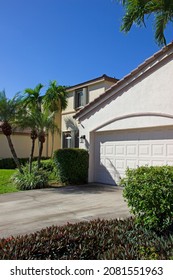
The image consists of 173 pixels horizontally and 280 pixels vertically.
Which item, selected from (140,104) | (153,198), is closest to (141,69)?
(140,104)

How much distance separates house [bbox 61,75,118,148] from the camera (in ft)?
63.9

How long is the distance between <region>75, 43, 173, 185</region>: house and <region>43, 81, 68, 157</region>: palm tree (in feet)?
26.6

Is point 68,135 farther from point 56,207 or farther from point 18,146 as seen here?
point 56,207

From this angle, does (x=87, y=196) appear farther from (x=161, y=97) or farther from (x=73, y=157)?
(x=161, y=97)

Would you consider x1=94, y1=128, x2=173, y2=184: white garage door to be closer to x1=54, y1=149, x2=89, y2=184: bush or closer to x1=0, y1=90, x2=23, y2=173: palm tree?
x1=54, y1=149, x2=89, y2=184: bush

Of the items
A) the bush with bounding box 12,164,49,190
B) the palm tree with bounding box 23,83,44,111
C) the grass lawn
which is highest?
the palm tree with bounding box 23,83,44,111

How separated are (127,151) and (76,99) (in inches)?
438

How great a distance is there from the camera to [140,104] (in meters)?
10.9

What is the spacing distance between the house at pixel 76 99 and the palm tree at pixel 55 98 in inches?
29.7

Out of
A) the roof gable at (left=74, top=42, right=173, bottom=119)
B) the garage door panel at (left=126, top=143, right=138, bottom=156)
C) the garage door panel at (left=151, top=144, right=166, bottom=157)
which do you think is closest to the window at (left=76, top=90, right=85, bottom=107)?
the roof gable at (left=74, top=42, right=173, bottom=119)

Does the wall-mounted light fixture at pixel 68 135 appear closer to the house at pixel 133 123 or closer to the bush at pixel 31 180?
the house at pixel 133 123

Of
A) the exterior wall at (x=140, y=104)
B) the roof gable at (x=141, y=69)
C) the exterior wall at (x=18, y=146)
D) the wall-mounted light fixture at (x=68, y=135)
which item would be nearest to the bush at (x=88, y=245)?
the exterior wall at (x=140, y=104)

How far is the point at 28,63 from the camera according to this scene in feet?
43.3

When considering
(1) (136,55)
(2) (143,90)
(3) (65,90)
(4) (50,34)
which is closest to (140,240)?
(2) (143,90)
